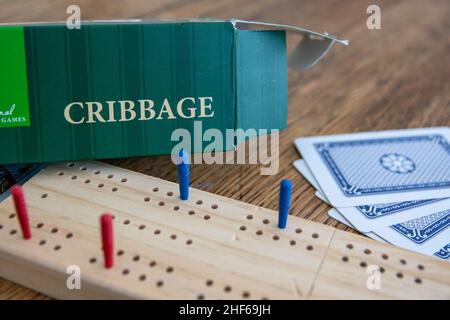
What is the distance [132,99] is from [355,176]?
310mm

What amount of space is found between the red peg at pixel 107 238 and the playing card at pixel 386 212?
29 centimetres

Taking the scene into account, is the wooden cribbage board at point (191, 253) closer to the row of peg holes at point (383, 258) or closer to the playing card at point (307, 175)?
the row of peg holes at point (383, 258)

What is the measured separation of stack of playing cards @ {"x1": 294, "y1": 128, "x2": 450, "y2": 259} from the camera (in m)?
0.71

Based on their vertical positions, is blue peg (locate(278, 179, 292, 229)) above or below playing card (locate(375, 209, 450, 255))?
above

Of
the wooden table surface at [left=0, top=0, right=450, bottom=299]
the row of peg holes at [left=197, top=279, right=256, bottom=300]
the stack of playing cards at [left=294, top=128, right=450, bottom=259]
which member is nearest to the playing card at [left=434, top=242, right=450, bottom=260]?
the stack of playing cards at [left=294, top=128, right=450, bottom=259]

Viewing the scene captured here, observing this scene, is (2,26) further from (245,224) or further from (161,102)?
(245,224)

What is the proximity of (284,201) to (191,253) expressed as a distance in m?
0.12

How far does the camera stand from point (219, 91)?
740 millimetres

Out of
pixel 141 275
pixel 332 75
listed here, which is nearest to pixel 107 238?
pixel 141 275

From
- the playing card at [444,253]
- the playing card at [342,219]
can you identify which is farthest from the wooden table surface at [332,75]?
the playing card at [444,253]

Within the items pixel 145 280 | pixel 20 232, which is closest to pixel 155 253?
pixel 145 280

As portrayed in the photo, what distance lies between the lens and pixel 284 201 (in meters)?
0.65

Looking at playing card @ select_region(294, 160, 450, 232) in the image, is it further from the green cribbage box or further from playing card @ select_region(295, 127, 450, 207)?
the green cribbage box

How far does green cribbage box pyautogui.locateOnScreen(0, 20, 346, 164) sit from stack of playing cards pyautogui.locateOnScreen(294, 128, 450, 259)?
13 centimetres
